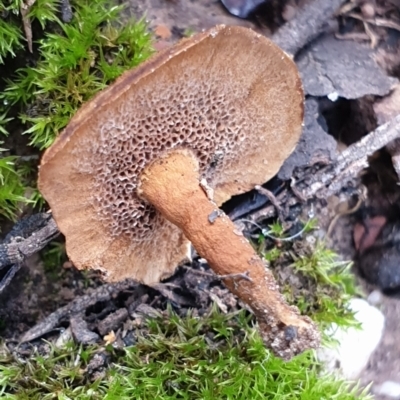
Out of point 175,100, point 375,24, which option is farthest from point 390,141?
point 175,100

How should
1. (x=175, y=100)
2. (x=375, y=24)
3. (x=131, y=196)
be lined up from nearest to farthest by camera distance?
(x=175, y=100) < (x=131, y=196) < (x=375, y=24)

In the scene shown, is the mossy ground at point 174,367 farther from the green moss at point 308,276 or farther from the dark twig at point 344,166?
the dark twig at point 344,166

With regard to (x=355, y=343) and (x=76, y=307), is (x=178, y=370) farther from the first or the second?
(x=355, y=343)

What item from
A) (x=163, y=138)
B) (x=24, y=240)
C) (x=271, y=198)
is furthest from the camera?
(x=271, y=198)

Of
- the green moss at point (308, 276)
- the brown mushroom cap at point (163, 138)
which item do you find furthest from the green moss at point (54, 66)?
the green moss at point (308, 276)

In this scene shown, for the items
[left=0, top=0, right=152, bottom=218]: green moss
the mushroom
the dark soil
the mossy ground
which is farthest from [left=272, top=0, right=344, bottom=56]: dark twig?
the mossy ground

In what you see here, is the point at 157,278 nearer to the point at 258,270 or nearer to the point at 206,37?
the point at 258,270

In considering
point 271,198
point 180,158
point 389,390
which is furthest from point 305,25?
point 389,390
